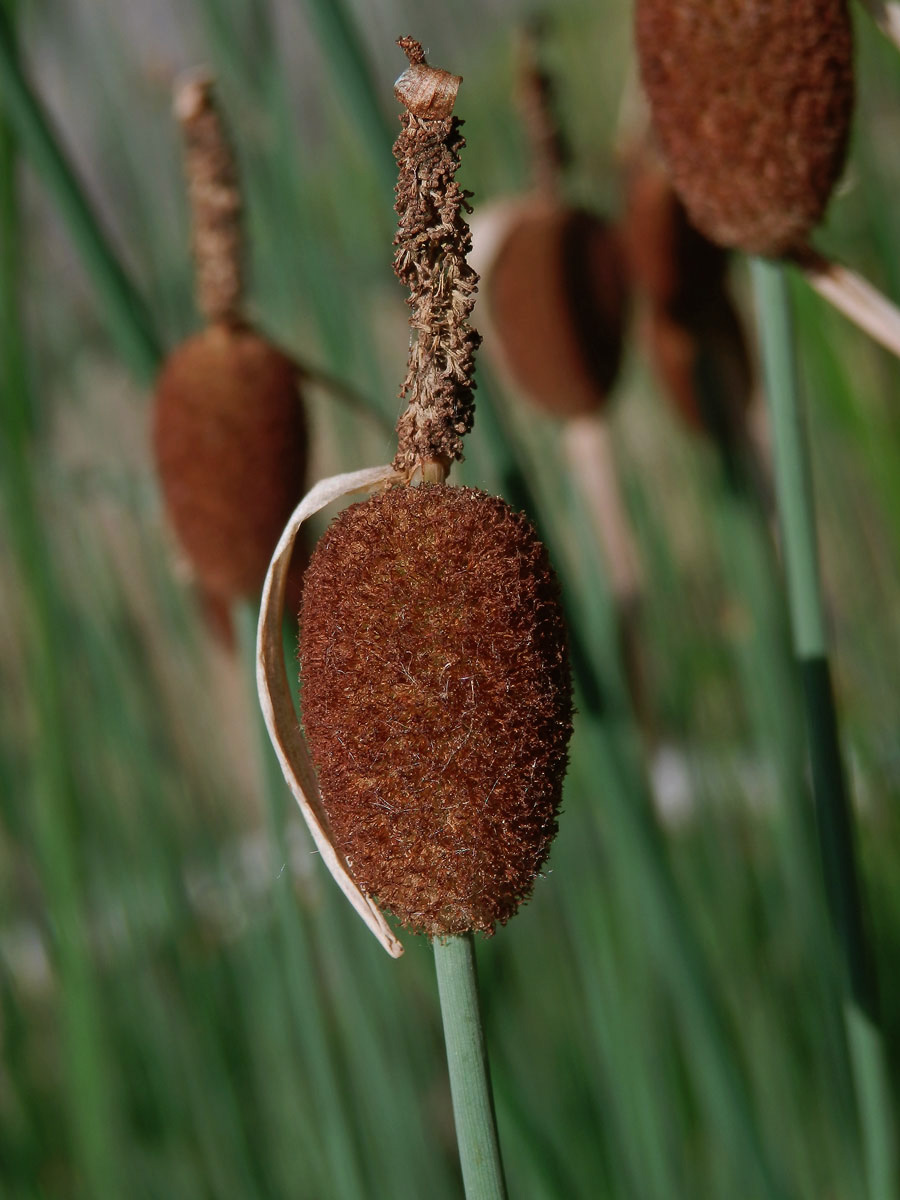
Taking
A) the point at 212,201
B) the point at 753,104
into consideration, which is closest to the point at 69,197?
the point at 212,201

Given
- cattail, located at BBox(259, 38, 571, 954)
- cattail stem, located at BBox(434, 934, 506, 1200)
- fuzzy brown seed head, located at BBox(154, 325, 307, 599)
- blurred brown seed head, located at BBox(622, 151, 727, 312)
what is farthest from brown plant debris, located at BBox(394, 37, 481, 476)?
blurred brown seed head, located at BBox(622, 151, 727, 312)

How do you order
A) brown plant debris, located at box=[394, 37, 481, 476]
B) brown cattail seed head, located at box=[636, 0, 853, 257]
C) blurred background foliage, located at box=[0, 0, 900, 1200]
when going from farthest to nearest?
blurred background foliage, located at box=[0, 0, 900, 1200], brown cattail seed head, located at box=[636, 0, 853, 257], brown plant debris, located at box=[394, 37, 481, 476]

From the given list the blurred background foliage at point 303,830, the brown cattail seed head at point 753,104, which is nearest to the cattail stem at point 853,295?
the brown cattail seed head at point 753,104

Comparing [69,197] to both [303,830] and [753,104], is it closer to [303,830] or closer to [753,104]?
[753,104]

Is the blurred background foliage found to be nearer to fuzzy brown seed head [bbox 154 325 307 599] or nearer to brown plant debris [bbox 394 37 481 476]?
fuzzy brown seed head [bbox 154 325 307 599]

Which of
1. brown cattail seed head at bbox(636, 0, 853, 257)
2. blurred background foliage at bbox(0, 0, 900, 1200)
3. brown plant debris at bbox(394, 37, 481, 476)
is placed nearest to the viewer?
brown plant debris at bbox(394, 37, 481, 476)

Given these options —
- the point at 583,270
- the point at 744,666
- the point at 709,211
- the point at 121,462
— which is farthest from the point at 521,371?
the point at 121,462

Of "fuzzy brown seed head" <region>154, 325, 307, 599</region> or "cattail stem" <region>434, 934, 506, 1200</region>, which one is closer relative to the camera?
"cattail stem" <region>434, 934, 506, 1200</region>
